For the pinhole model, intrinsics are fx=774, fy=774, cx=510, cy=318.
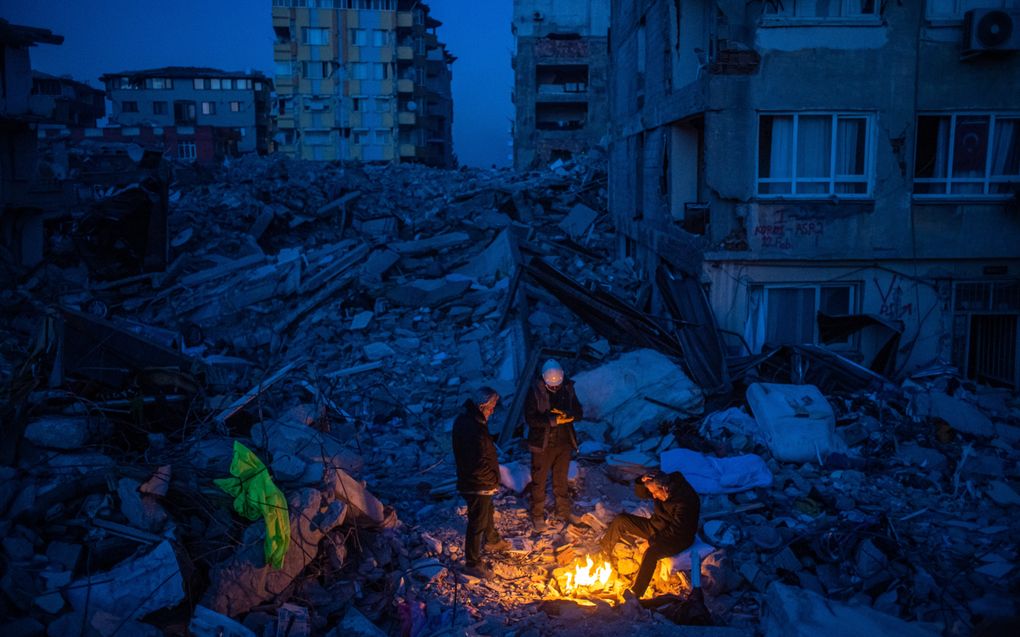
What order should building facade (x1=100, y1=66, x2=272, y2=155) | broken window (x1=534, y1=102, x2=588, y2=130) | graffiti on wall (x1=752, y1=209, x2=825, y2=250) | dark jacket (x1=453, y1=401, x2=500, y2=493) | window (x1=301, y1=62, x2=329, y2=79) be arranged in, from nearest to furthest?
dark jacket (x1=453, y1=401, x2=500, y2=493), graffiti on wall (x1=752, y1=209, x2=825, y2=250), broken window (x1=534, y1=102, x2=588, y2=130), window (x1=301, y1=62, x2=329, y2=79), building facade (x1=100, y1=66, x2=272, y2=155)

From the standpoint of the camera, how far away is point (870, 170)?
1200cm

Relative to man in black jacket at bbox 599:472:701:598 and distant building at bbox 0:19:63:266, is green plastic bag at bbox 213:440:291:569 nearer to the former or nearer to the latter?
man in black jacket at bbox 599:472:701:598

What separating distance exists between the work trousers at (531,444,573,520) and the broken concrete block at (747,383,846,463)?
10.1 ft

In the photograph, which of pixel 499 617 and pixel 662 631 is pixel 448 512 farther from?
pixel 662 631

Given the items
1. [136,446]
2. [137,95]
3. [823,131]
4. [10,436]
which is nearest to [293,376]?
[136,446]

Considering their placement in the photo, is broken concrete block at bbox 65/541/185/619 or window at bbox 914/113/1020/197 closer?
broken concrete block at bbox 65/541/185/619

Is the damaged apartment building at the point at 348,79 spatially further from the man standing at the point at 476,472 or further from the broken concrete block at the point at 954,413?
the man standing at the point at 476,472

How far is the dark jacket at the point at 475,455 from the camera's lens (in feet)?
22.8

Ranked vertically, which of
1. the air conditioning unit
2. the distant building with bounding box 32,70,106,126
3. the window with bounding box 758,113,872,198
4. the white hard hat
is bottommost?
the white hard hat

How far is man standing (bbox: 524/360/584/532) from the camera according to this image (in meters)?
7.75

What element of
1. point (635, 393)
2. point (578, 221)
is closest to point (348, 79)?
point (578, 221)

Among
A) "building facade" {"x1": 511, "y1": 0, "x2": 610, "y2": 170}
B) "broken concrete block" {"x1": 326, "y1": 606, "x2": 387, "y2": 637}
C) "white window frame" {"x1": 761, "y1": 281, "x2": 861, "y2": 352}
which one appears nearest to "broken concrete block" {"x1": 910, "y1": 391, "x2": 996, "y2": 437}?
"white window frame" {"x1": 761, "y1": 281, "x2": 861, "y2": 352}

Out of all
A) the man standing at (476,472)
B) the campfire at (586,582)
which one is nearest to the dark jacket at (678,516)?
the campfire at (586,582)

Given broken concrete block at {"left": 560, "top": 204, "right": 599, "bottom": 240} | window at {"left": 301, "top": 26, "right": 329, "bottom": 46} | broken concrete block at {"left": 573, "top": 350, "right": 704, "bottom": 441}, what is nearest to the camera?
broken concrete block at {"left": 573, "top": 350, "right": 704, "bottom": 441}
